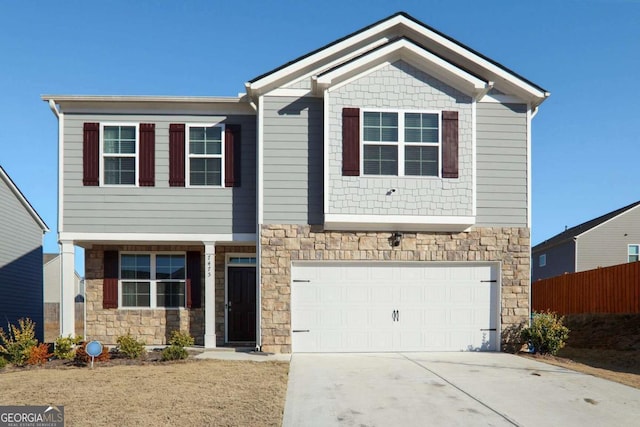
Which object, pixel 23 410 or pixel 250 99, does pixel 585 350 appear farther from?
pixel 23 410

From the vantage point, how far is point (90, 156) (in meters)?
13.2

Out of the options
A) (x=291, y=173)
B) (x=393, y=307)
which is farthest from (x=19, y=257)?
(x=393, y=307)

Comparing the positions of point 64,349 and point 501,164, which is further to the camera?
point 501,164

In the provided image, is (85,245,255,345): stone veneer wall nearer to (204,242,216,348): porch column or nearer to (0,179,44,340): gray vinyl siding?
(204,242,216,348): porch column

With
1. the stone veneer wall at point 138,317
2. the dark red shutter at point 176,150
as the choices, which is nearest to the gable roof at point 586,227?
the stone veneer wall at point 138,317

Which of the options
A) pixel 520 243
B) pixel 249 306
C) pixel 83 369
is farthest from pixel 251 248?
pixel 520 243

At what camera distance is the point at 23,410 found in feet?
24.0

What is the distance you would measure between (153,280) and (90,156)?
138 inches

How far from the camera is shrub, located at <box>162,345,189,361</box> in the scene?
1111 centimetres

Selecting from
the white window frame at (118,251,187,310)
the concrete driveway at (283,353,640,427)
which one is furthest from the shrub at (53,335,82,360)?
the concrete driveway at (283,353,640,427)

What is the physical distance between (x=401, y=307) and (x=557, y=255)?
73.1 feet

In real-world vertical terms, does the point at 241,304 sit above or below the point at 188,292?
below
